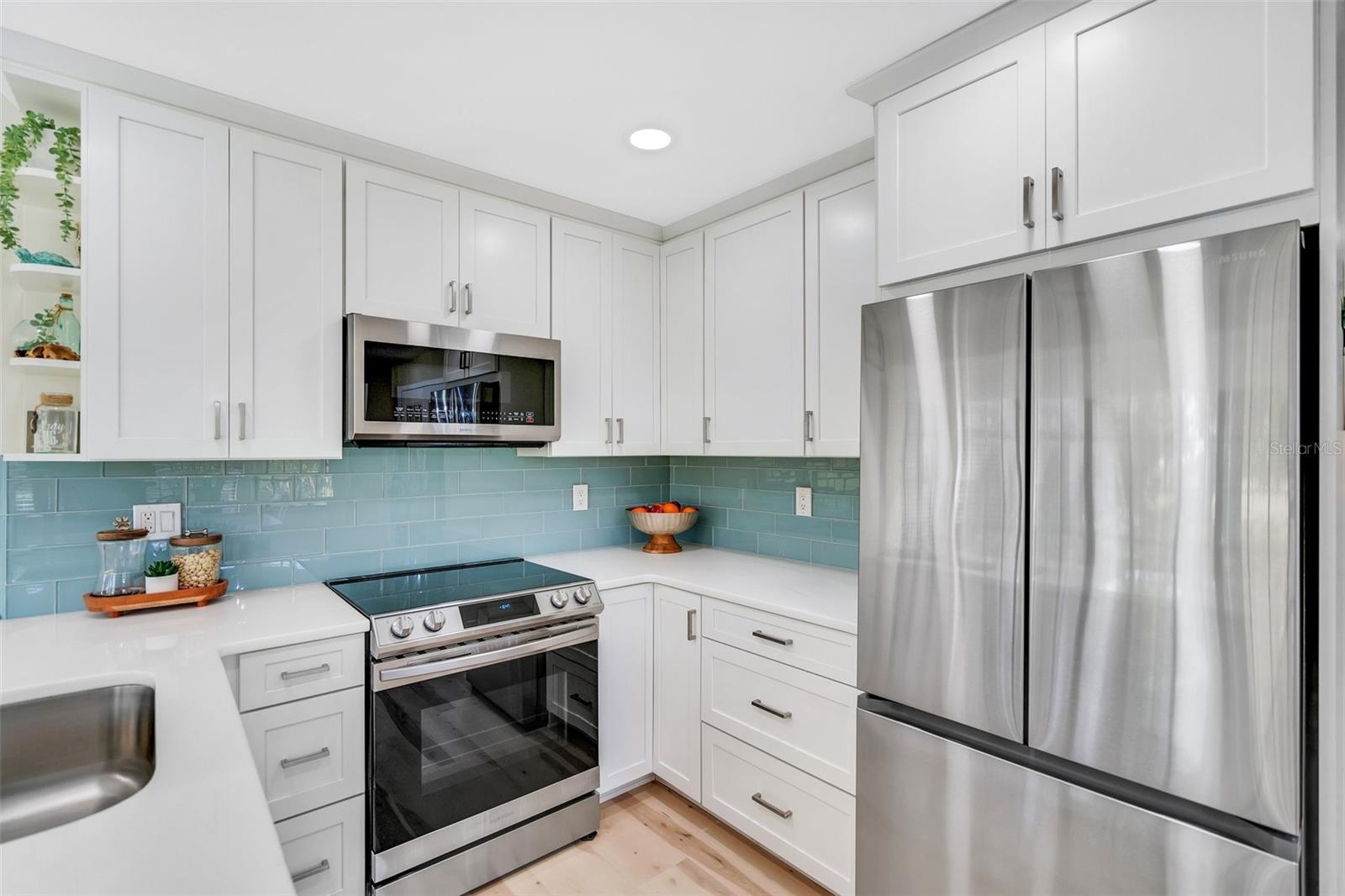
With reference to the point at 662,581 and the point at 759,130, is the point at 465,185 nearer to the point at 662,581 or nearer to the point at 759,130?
the point at 759,130

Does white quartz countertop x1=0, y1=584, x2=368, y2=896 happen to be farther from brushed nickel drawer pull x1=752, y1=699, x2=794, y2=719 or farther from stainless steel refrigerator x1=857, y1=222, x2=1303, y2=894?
stainless steel refrigerator x1=857, y1=222, x2=1303, y2=894

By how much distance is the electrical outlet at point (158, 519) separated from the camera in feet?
6.56

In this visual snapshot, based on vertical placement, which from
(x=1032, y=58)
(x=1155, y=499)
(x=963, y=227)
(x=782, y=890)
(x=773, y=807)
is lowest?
(x=782, y=890)

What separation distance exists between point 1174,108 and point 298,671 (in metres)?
2.39

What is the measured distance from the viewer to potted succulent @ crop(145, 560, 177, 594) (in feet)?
6.26

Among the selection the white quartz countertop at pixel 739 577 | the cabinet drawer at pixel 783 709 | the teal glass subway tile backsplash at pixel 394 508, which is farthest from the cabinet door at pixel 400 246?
the cabinet drawer at pixel 783 709

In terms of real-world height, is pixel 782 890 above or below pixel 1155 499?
below

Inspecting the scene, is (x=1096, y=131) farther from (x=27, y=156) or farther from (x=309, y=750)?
(x=27, y=156)

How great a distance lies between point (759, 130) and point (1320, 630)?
1.83 meters

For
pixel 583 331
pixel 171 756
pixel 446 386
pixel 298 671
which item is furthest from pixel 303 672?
pixel 583 331

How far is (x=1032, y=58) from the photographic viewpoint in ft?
4.82

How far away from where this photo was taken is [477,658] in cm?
202

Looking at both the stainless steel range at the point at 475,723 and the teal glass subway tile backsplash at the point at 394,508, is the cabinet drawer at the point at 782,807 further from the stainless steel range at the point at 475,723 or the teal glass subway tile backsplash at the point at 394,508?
the teal glass subway tile backsplash at the point at 394,508

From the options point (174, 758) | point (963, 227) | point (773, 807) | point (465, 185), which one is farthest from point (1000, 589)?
point (465, 185)
